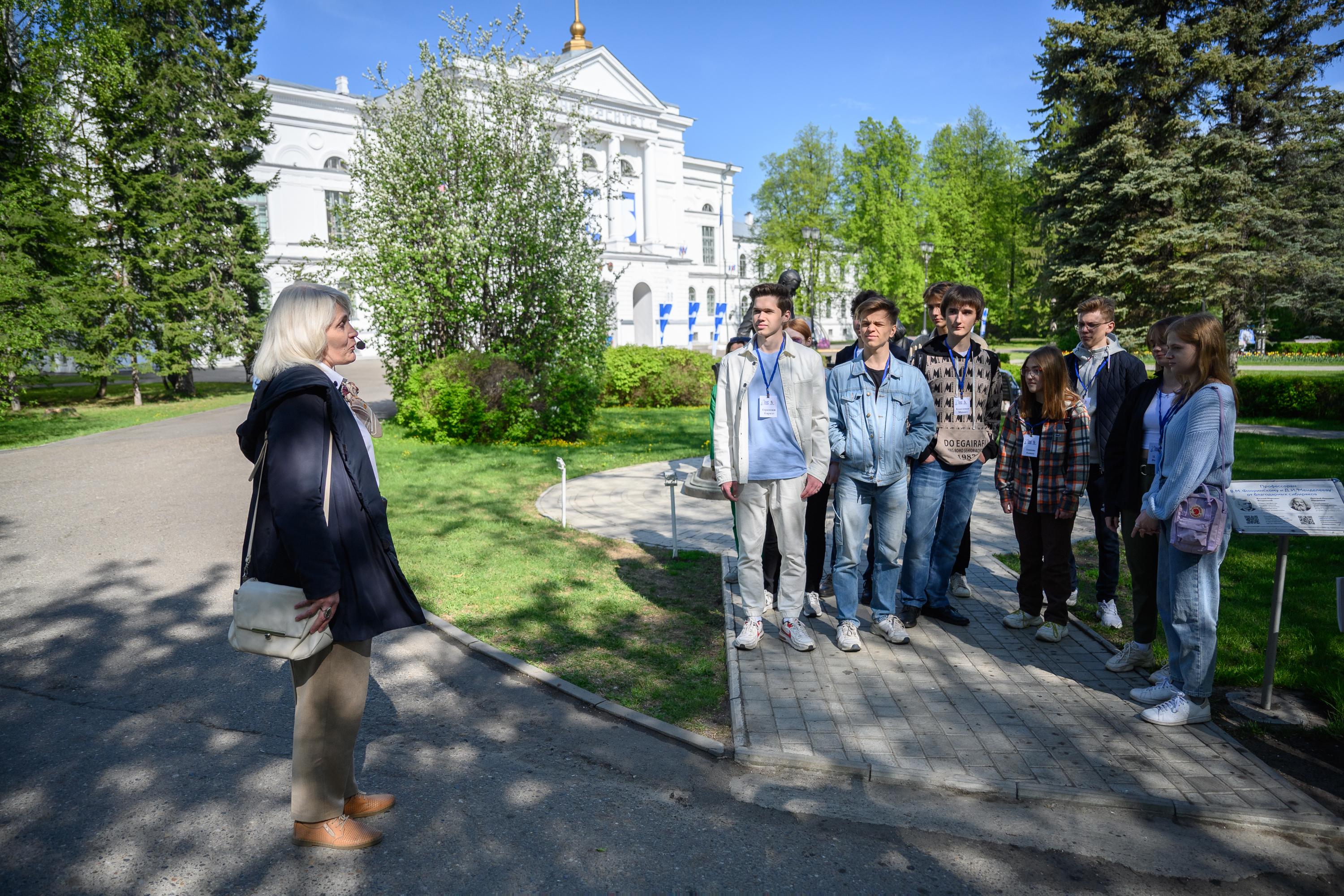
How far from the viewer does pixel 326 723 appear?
296 cm

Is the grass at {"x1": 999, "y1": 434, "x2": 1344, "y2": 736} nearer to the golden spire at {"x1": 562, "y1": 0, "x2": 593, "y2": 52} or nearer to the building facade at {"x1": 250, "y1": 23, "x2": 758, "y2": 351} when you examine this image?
the building facade at {"x1": 250, "y1": 23, "x2": 758, "y2": 351}

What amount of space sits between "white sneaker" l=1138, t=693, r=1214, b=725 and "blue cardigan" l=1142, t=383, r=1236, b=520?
99 cm

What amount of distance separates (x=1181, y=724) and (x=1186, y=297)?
78.0 feet

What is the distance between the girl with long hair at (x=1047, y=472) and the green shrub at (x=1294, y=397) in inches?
585

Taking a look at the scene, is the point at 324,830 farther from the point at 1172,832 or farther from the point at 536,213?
the point at 536,213

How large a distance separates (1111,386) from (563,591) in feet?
14.4

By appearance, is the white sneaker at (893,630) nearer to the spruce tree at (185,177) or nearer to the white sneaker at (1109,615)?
the white sneaker at (1109,615)

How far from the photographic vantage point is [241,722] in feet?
13.4

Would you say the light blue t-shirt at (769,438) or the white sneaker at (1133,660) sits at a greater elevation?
the light blue t-shirt at (769,438)

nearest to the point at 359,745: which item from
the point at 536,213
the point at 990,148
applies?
the point at 536,213

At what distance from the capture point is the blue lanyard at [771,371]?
4938mm

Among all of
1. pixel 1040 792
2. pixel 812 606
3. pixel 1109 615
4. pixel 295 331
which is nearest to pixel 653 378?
pixel 812 606

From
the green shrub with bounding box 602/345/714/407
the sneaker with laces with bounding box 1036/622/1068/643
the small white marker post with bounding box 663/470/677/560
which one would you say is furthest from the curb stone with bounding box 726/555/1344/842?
the green shrub with bounding box 602/345/714/407

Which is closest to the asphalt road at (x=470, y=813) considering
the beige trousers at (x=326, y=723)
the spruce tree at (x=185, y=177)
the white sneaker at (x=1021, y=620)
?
the beige trousers at (x=326, y=723)
